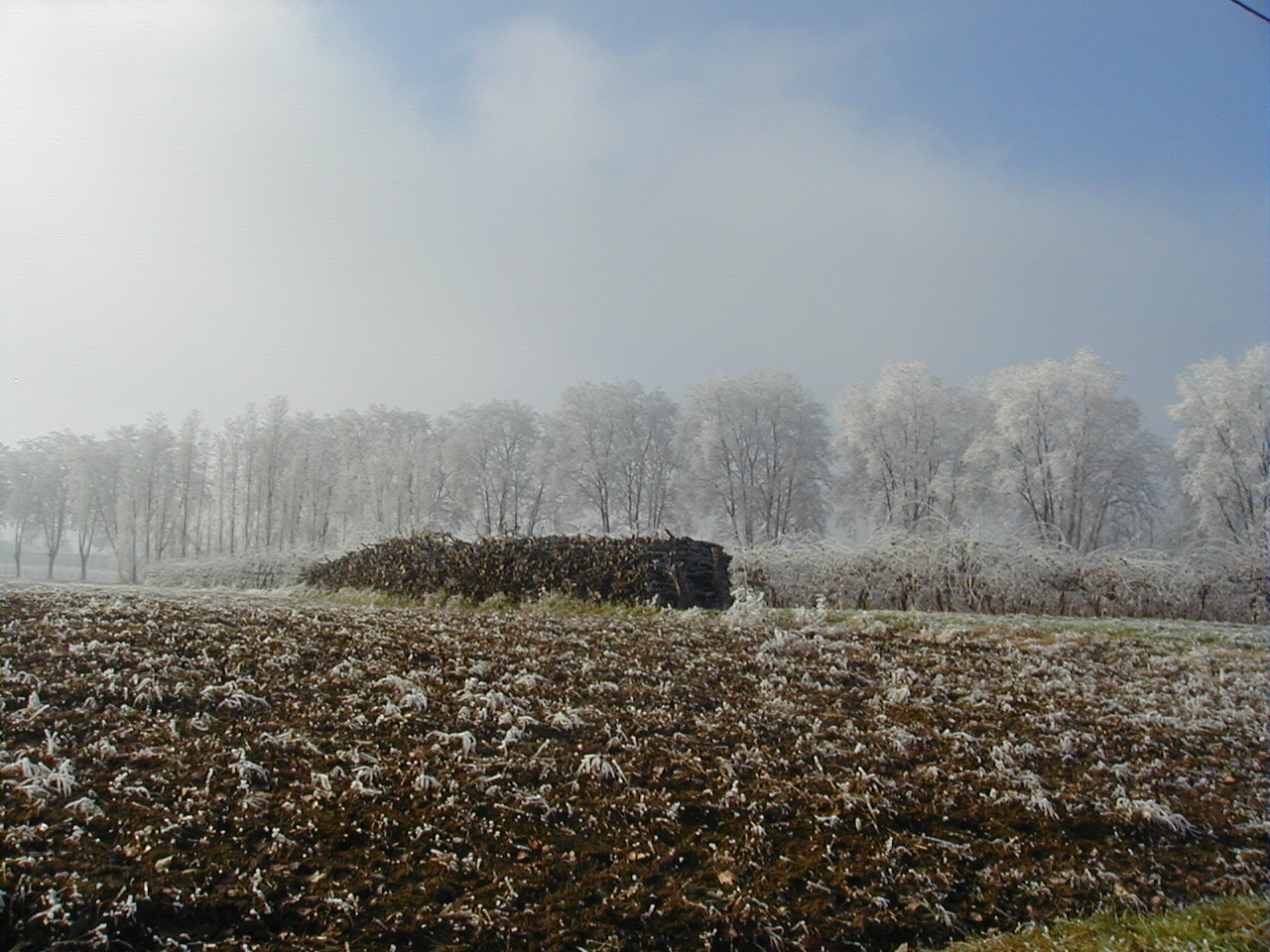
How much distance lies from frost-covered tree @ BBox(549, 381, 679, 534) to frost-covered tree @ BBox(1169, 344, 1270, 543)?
79.6 ft

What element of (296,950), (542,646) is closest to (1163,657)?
(542,646)

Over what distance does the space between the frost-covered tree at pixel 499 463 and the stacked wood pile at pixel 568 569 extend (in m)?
29.1

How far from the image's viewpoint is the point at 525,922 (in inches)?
123

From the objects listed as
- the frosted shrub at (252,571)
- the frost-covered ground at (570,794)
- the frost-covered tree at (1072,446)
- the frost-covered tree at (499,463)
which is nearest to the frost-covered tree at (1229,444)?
the frost-covered tree at (1072,446)

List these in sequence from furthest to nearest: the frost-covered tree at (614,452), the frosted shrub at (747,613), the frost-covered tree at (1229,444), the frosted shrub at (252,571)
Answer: the frost-covered tree at (614,452) < the frost-covered tree at (1229,444) < the frosted shrub at (252,571) < the frosted shrub at (747,613)

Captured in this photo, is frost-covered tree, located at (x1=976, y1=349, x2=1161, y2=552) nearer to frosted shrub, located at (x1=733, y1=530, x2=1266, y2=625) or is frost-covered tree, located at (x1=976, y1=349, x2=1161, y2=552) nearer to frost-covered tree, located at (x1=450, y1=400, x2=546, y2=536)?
frosted shrub, located at (x1=733, y1=530, x2=1266, y2=625)

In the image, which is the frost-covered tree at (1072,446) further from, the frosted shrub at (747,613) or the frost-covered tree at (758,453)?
the frosted shrub at (747,613)

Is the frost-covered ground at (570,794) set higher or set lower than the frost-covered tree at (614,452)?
lower

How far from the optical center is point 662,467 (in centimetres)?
4412

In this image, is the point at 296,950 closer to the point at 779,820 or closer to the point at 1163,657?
the point at 779,820

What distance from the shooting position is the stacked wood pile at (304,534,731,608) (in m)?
11.7

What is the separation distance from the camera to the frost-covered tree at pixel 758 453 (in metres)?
42.1

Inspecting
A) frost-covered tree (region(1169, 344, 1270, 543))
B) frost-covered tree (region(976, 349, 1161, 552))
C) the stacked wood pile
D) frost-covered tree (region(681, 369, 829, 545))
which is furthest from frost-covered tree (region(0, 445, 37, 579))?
frost-covered tree (region(1169, 344, 1270, 543))

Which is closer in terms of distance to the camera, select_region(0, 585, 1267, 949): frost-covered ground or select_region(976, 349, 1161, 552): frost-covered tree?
select_region(0, 585, 1267, 949): frost-covered ground
